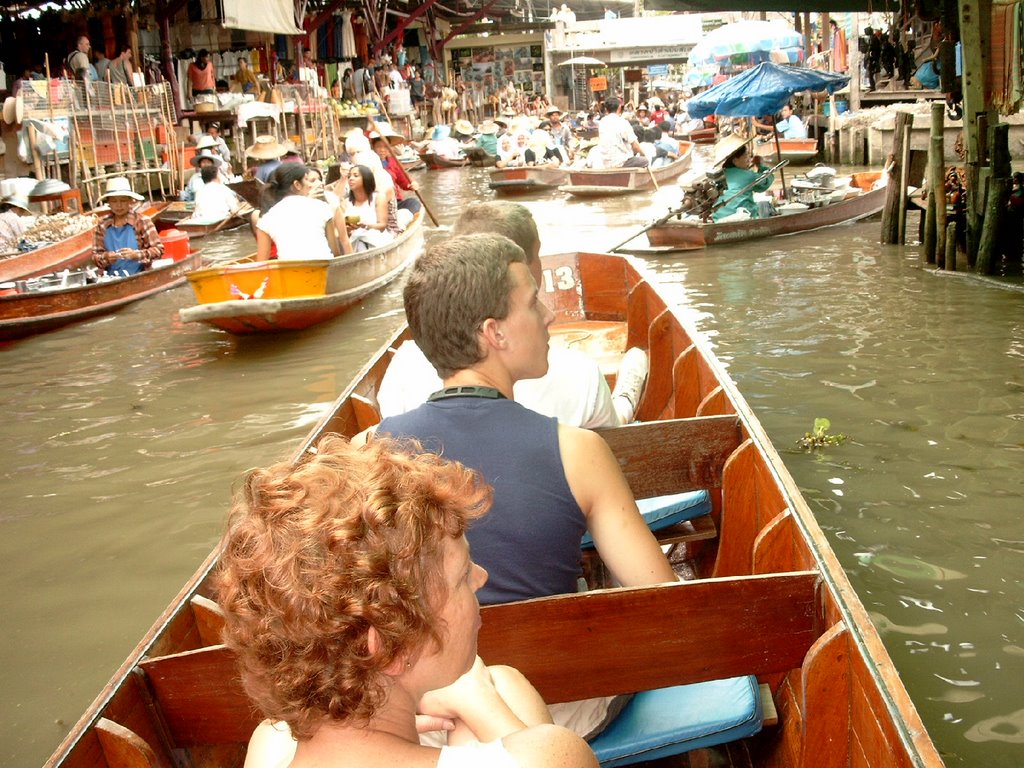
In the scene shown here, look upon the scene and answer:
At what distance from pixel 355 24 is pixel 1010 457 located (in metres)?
27.1

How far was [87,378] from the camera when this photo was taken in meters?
8.13

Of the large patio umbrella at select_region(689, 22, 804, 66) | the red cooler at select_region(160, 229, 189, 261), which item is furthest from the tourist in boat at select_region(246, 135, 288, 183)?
the large patio umbrella at select_region(689, 22, 804, 66)

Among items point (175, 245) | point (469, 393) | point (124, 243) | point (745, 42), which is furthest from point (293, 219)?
point (745, 42)

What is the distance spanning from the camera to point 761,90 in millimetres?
11875

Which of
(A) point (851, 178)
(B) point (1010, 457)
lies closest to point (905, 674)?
(B) point (1010, 457)

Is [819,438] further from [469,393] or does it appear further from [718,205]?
[718,205]

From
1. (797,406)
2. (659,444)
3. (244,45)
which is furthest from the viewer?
(244,45)

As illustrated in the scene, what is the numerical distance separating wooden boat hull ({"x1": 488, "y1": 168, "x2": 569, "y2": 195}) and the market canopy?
598 centimetres

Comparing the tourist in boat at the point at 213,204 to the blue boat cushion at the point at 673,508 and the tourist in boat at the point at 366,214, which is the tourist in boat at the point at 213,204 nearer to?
the tourist in boat at the point at 366,214

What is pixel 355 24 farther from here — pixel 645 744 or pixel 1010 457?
pixel 645 744

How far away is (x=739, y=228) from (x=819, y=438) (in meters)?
6.17

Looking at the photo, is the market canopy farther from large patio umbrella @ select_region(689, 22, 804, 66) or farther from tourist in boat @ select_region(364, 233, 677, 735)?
tourist in boat @ select_region(364, 233, 677, 735)

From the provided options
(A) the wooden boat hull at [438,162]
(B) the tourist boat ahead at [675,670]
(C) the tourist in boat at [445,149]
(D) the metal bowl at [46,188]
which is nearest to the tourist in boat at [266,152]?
(D) the metal bowl at [46,188]

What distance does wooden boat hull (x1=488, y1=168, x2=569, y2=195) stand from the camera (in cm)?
1830
